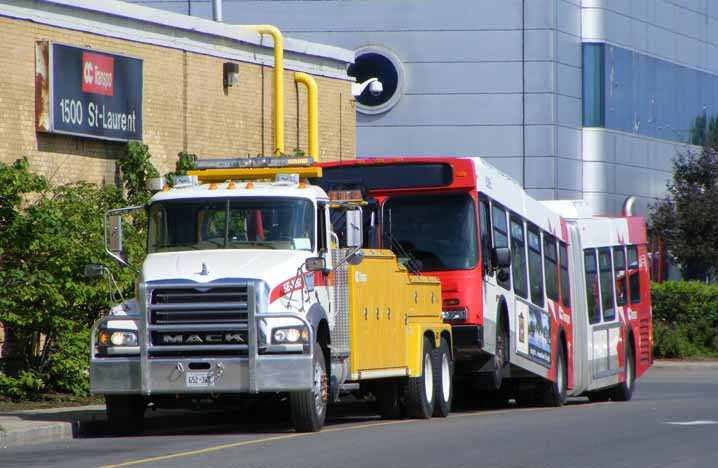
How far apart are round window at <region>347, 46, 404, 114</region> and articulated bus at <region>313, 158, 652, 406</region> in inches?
852

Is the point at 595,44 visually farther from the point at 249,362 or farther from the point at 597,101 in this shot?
the point at 249,362

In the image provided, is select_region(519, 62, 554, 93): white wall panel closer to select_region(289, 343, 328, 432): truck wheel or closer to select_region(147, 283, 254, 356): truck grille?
select_region(289, 343, 328, 432): truck wheel

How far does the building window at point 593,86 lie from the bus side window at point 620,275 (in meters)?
22.9

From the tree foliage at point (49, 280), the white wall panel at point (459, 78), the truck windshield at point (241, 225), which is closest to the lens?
the truck windshield at point (241, 225)

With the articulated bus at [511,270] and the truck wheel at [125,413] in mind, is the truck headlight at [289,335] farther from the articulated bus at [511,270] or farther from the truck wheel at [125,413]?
the articulated bus at [511,270]

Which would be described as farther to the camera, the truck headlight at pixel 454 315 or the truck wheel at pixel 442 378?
the truck headlight at pixel 454 315

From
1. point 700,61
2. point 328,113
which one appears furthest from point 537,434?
point 700,61

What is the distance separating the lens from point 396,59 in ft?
165

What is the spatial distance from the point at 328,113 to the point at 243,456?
1801cm

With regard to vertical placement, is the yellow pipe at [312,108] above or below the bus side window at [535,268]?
above

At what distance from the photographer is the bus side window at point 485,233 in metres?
19.7

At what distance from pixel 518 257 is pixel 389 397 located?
453 centimetres

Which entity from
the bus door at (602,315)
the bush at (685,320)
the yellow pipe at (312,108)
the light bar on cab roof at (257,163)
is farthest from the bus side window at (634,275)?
the light bar on cab roof at (257,163)

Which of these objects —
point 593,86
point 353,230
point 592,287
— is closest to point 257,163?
point 353,230
